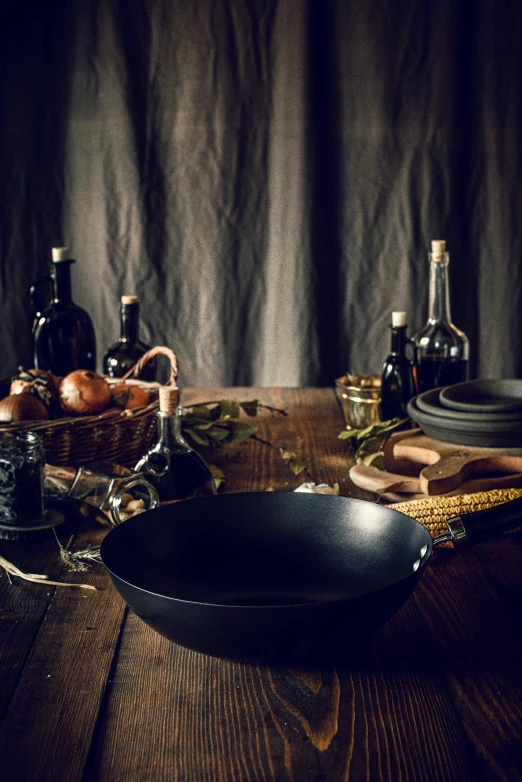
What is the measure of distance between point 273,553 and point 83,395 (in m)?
0.59

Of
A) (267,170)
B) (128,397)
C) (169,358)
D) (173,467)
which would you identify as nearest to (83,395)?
(128,397)

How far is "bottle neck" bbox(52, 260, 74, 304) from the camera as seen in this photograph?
1668 millimetres

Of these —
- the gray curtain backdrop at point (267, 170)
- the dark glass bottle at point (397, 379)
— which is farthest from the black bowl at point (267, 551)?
the gray curtain backdrop at point (267, 170)

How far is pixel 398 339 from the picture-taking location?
1520 mm

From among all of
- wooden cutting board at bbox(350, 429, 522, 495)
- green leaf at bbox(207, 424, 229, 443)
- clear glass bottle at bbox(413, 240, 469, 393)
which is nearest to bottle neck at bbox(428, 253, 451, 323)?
clear glass bottle at bbox(413, 240, 469, 393)

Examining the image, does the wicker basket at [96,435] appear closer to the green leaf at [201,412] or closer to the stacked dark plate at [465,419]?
the green leaf at [201,412]

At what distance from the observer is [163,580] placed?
2.76ft

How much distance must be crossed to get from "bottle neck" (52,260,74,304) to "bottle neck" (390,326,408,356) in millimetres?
616

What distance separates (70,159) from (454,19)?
4.26 feet

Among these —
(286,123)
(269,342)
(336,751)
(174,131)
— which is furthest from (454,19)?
(336,751)

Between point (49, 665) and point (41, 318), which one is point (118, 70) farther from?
point (49, 665)

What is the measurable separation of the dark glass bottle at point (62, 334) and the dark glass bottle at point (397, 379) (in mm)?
579

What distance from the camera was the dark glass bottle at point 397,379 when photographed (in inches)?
59.9

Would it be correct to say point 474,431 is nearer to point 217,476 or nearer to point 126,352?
point 217,476
